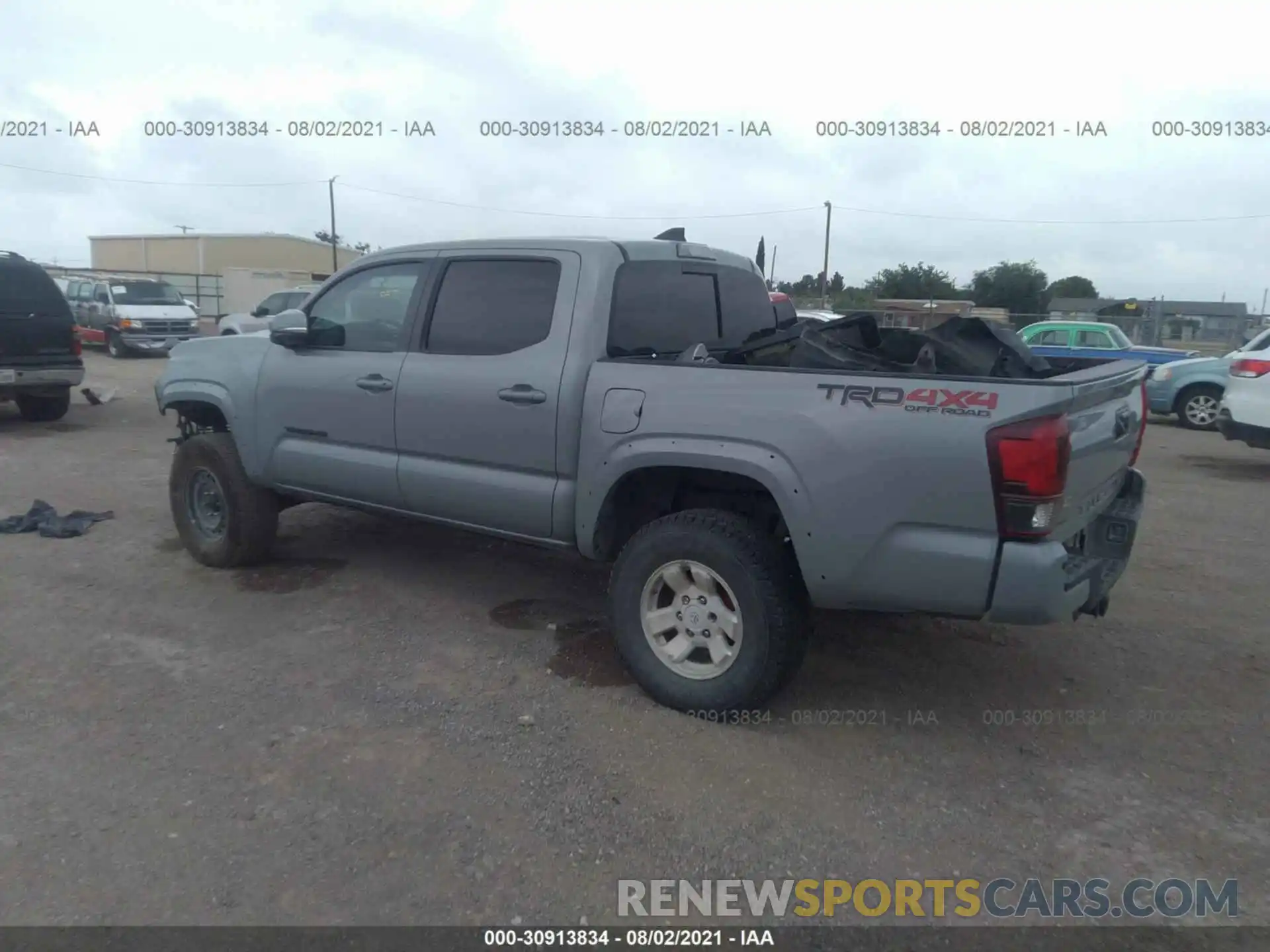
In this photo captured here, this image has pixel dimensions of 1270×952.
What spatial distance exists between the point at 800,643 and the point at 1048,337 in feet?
48.0

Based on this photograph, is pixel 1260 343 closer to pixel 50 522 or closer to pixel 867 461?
pixel 867 461

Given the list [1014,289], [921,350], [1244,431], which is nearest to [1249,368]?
[1244,431]

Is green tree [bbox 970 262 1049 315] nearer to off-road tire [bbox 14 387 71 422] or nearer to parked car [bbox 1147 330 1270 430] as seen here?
parked car [bbox 1147 330 1270 430]

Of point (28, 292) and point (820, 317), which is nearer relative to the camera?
point (28, 292)

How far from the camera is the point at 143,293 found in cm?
2300

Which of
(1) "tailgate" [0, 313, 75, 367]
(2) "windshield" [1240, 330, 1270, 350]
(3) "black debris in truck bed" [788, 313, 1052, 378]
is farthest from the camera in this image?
(1) "tailgate" [0, 313, 75, 367]

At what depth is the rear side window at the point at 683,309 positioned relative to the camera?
4.36 metres

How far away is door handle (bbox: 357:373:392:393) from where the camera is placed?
4852 millimetres

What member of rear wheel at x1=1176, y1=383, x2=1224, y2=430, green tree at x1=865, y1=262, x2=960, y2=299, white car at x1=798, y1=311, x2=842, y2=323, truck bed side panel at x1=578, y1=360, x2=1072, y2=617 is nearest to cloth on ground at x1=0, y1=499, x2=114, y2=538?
truck bed side panel at x1=578, y1=360, x2=1072, y2=617

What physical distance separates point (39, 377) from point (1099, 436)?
11131 millimetres

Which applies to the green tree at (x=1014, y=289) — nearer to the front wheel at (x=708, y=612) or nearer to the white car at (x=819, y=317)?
the white car at (x=819, y=317)

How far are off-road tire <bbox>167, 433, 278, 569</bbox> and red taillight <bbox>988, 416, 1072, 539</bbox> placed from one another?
13.8 feet

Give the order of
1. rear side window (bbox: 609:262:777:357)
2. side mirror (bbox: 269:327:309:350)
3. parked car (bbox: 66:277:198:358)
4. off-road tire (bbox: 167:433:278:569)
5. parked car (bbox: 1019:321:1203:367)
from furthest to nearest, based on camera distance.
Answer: parked car (bbox: 66:277:198:358) → parked car (bbox: 1019:321:1203:367) → off-road tire (bbox: 167:433:278:569) → side mirror (bbox: 269:327:309:350) → rear side window (bbox: 609:262:777:357)

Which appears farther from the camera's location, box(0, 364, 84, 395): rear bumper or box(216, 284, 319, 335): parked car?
box(216, 284, 319, 335): parked car
